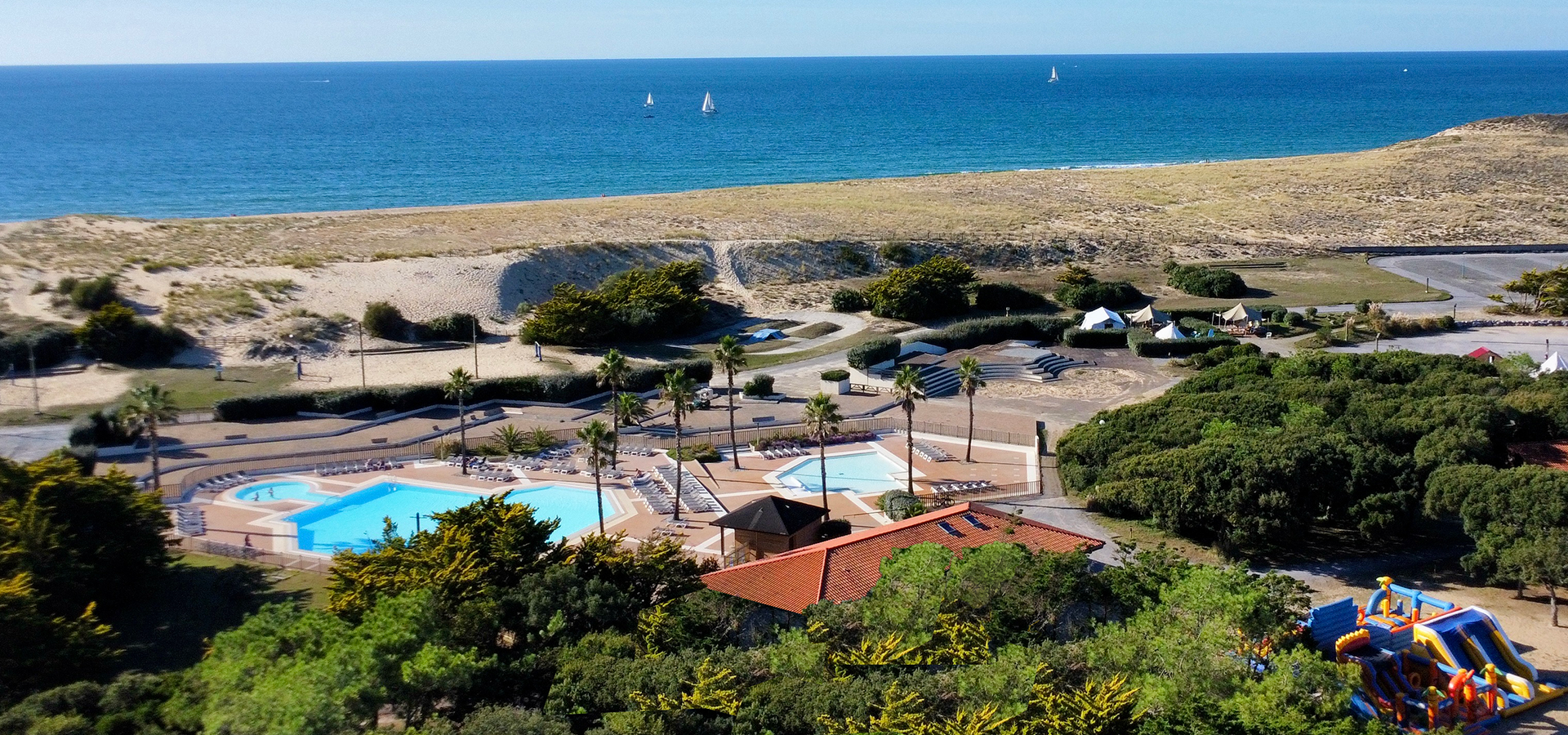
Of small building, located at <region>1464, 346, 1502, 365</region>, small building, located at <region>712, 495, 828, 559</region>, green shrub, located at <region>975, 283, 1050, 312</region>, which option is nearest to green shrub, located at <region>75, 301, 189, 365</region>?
small building, located at <region>712, 495, 828, 559</region>

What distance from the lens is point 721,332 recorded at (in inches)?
2512

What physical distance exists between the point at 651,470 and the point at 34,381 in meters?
27.4

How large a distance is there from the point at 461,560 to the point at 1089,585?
1428 cm

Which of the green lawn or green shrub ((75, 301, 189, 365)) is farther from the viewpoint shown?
green shrub ((75, 301, 189, 365))

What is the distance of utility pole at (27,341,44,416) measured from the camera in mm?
47750

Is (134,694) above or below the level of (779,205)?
below

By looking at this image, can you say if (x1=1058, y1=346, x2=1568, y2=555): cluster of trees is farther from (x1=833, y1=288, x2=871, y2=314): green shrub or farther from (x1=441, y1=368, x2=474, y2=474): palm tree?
(x1=833, y1=288, x2=871, y2=314): green shrub

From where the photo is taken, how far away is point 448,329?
60375 mm

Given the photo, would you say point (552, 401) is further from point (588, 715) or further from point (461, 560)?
point (588, 715)

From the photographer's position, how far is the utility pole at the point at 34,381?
4775 cm

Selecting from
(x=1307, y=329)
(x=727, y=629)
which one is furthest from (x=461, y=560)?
(x=1307, y=329)

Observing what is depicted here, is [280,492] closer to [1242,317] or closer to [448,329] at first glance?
[448,329]

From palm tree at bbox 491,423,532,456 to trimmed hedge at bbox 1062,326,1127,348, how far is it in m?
28.0

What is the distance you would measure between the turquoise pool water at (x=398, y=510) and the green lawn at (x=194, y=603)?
332 cm
